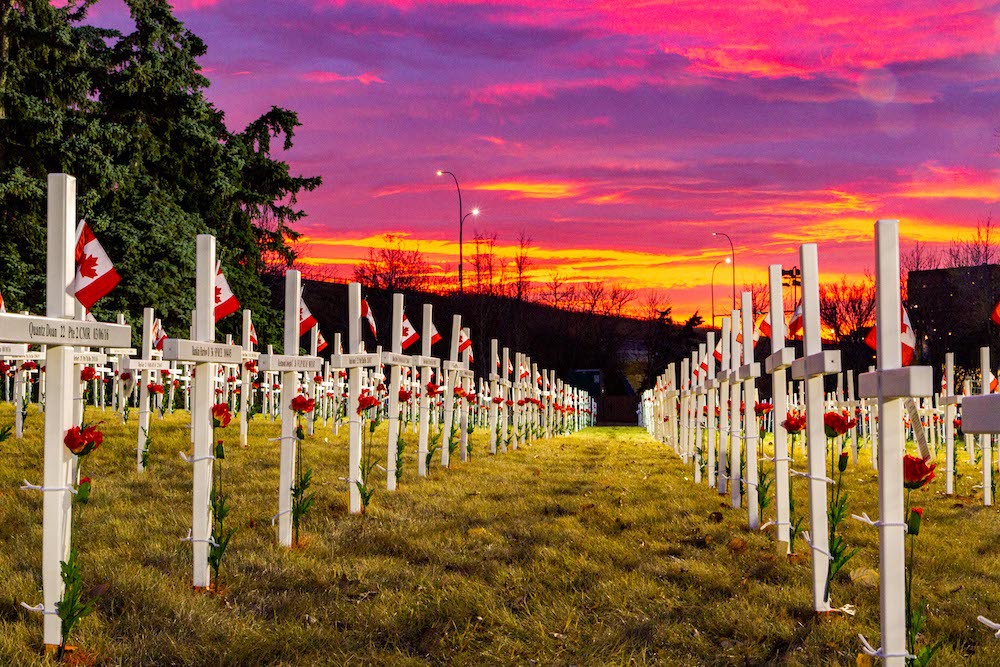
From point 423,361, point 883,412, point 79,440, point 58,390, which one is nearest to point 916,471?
point 883,412

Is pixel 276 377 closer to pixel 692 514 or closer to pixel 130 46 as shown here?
pixel 130 46

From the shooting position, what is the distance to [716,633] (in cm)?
573

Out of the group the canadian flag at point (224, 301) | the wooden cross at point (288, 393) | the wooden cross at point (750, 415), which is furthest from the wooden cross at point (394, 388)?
the wooden cross at point (750, 415)

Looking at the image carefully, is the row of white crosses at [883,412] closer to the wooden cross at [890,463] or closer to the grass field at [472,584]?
the wooden cross at [890,463]

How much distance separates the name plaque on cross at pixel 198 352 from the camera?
627 cm

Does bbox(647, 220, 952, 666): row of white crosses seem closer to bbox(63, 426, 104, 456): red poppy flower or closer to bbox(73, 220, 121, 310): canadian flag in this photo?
bbox(63, 426, 104, 456): red poppy flower

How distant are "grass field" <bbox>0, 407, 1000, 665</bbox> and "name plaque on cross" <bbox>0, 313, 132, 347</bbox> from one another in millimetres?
1695

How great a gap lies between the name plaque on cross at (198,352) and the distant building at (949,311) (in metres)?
52.8

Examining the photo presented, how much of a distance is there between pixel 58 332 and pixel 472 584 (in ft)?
10.9

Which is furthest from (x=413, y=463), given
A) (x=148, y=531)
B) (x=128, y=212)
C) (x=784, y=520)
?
(x=128, y=212)

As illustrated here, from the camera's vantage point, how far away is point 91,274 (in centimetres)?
579

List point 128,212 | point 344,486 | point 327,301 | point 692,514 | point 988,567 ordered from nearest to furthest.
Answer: point 988,567
point 692,514
point 344,486
point 128,212
point 327,301

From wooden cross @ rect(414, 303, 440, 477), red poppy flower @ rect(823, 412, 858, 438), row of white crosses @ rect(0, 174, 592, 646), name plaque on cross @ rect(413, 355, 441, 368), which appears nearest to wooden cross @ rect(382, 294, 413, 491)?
name plaque on cross @ rect(413, 355, 441, 368)

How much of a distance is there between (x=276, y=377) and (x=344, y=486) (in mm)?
12651
